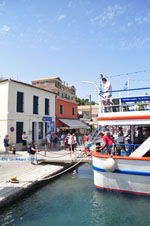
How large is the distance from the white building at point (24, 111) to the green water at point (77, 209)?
8.58 meters

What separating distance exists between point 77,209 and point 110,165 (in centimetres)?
177

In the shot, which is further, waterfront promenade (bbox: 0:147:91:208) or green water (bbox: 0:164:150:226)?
waterfront promenade (bbox: 0:147:91:208)

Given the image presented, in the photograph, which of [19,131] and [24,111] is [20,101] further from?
[19,131]

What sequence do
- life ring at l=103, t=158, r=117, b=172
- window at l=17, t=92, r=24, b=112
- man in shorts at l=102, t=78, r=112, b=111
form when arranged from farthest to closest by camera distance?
1. window at l=17, t=92, r=24, b=112
2. man in shorts at l=102, t=78, r=112, b=111
3. life ring at l=103, t=158, r=117, b=172

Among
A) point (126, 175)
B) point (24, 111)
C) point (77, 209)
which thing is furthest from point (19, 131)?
point (126, 175)

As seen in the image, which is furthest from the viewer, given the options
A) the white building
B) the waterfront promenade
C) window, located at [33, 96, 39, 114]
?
window, located at [33, 96, 39, 114]

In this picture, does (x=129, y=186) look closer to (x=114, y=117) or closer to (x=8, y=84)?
(x=114, y=117)

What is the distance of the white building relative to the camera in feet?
48.1

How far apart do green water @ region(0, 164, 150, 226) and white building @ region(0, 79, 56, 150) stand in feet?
28.1

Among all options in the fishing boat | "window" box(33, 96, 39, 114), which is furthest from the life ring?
"window" box(33, 96, 39, 114)

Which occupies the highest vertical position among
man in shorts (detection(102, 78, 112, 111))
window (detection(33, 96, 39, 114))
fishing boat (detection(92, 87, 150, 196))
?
window (detection(33, 96, 39, 114))

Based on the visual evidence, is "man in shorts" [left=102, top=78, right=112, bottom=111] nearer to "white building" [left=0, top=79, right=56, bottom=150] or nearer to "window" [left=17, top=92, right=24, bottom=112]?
"white building" [left=0, top=79, right=56, bottom=150]

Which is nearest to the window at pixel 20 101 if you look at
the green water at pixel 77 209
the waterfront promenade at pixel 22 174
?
the waterfront promenade at pixel 22 174

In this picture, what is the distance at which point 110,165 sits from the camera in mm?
6234
